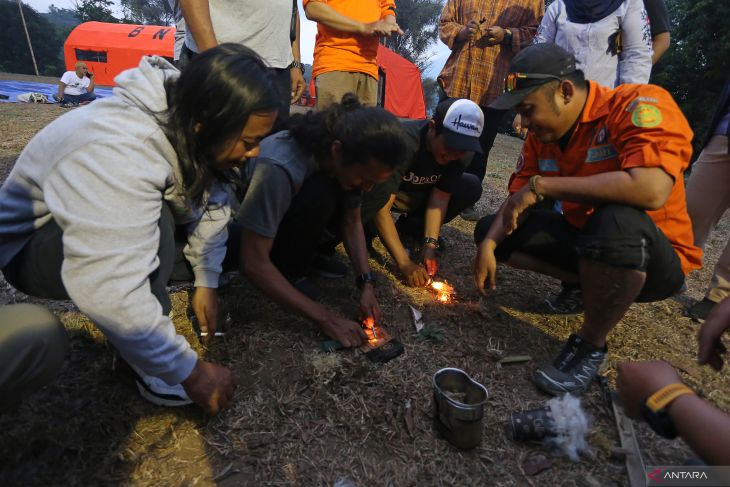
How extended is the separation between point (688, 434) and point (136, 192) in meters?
1.76

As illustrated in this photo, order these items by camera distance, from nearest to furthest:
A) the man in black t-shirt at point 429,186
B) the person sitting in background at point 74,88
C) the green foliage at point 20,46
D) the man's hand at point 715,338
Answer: the man's hand at point 715,338 → the man in black t-shirt at point 429,186 → the person sitting in background at point 74,88 → the green foliage at point 20,46

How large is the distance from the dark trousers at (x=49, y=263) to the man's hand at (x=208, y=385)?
0.36 metres

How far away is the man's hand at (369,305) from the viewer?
8.73 feet

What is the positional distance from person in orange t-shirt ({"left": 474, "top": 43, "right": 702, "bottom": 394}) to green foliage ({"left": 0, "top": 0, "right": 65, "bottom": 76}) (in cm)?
4282

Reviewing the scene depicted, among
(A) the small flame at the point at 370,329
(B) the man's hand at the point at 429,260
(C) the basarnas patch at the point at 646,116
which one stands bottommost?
(B) the man's hand at the point at 429,260

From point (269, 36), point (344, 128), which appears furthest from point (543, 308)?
point (269, 36)

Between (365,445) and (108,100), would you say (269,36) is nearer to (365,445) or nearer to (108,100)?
(108,100)

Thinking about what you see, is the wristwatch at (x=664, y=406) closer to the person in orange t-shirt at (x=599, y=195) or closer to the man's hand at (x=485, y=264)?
the person in orange t-shirt at (x=599, y=195)

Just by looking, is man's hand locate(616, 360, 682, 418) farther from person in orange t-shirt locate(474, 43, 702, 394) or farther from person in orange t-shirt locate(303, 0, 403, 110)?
person in orange t-shirt locate(303, 0, 403, 110)

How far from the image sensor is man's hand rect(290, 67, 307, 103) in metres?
3.85

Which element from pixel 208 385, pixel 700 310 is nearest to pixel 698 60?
pixel 700 310

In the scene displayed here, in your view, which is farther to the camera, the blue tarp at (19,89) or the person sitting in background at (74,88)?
the blue tarp at (19,89)

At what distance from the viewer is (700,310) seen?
3.17m

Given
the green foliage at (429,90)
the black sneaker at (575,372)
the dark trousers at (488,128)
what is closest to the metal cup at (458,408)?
the black sneaker at (575,372)
